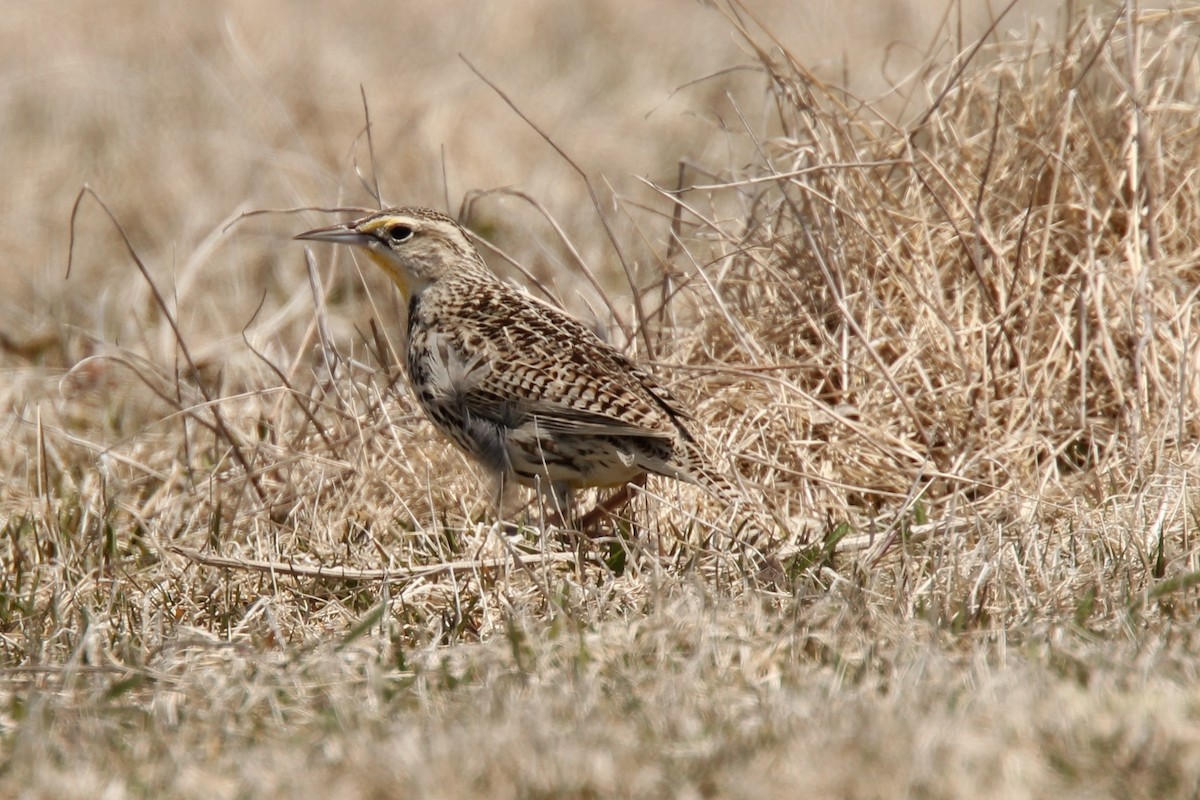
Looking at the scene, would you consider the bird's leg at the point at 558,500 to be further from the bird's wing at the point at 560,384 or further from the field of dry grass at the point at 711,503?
the bird's wing at the point at 560,384

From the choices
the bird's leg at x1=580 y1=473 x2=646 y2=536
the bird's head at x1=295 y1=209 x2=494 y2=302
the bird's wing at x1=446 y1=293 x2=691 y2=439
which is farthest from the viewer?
the bird's head at x1=295 y1=209 x2=494 y2=302

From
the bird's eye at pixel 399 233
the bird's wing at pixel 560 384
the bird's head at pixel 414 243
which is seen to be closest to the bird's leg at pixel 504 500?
the bird's wing at pixel 560 384

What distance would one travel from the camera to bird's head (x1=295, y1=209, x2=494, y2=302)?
582 centimetres

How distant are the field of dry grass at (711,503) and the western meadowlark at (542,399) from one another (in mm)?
233

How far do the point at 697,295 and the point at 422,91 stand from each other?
5388 millimetres

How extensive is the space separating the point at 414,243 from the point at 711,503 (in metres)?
1.39

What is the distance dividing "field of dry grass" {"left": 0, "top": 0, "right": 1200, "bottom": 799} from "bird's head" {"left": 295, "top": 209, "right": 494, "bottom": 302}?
0.55 ft

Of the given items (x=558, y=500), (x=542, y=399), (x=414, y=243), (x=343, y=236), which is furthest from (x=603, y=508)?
(x=343, y=236)

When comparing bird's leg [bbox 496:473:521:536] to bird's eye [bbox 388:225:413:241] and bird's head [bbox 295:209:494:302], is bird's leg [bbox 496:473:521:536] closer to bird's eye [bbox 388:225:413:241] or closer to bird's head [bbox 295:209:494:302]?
bird's head [bbox 295:209:494:302]

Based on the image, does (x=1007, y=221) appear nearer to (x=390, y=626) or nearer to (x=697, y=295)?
(x=697, y=295)

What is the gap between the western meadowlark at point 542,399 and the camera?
496 centimetres

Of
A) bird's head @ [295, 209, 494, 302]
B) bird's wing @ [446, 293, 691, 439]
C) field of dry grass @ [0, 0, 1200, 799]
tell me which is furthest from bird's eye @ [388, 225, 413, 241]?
bird's wing @ [446, 293, 691, 439]

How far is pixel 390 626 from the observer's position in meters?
4.39

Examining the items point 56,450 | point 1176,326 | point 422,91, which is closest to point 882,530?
point 1176,326
